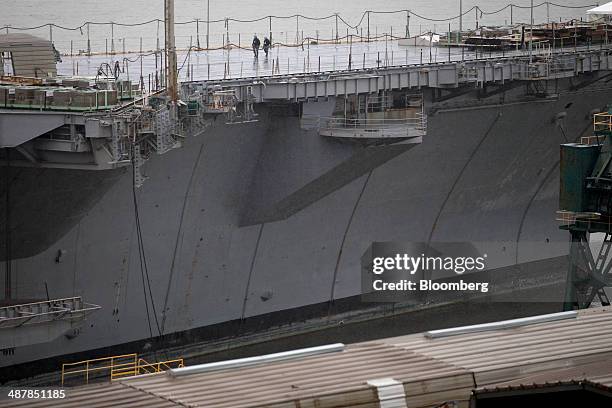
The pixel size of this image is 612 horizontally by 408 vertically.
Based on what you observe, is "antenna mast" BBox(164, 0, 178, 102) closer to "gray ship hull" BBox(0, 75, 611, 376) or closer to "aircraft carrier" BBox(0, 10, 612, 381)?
"aircraft carrier" BBox(0, 10, 612, 381)

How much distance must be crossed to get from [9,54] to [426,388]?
15.2m

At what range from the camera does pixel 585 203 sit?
2477 centimetres

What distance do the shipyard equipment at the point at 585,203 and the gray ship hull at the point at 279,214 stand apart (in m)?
8.03

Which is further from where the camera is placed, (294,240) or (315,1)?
(315,1)

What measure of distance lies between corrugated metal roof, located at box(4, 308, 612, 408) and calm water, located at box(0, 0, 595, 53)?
→ 4015 cm

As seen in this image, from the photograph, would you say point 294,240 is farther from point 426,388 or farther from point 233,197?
point 426,388

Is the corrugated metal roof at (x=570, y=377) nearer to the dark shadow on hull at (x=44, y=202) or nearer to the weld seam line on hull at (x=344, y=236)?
the dark shadow on hull at (x=44, y=202)

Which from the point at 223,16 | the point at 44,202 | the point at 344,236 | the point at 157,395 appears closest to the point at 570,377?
the point at 157,395

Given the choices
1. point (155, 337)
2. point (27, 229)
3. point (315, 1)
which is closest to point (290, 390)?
point (27, 229)

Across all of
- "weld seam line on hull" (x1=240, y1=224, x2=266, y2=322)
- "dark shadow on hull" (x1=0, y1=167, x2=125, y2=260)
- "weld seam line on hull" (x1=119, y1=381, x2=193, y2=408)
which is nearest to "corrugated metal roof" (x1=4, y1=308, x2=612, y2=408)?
Result: "weld seam line on hull" (x1=119, y1=381, x2=193, y2=408)

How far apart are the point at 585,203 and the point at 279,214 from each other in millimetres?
9086

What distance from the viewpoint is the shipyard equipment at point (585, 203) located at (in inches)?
960

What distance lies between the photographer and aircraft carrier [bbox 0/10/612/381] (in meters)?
26.4

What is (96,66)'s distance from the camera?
35.9 metres
